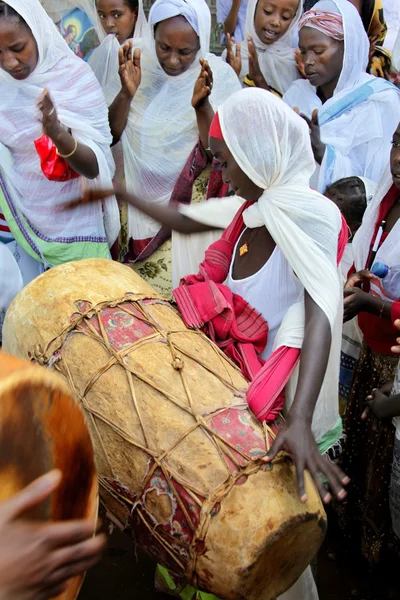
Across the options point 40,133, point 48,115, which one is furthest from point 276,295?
point 40,133

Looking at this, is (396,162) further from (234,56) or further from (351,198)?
(234,56)

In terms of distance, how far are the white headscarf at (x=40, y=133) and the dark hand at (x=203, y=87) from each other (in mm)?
577

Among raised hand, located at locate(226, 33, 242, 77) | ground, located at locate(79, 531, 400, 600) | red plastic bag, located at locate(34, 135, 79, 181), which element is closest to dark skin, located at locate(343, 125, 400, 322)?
ground, located at locate(79, 531, 400, 600)

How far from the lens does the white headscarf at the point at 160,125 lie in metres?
4.27

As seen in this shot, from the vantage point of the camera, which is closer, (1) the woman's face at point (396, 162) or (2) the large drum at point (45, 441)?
(2) the large drum at point (45, 441)

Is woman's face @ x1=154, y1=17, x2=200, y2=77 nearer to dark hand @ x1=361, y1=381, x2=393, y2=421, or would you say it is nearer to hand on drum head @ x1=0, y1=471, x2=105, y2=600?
dark hand @ x1=361, y1=381, x2=393, y2=421

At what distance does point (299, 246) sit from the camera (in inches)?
90.4

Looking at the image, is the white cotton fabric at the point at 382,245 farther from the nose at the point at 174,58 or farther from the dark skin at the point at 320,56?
the nose at the point at 174,58

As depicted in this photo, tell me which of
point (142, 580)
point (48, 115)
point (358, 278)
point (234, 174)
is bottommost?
point (142, 580)

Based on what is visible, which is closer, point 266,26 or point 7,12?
point 7,12

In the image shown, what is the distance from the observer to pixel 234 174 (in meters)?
2.50

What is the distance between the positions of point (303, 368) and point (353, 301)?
0.80 m

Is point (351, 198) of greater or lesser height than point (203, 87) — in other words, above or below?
A: below

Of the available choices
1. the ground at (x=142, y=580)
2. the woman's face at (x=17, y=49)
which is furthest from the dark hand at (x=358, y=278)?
the woman's face at (x=17, y=49)
